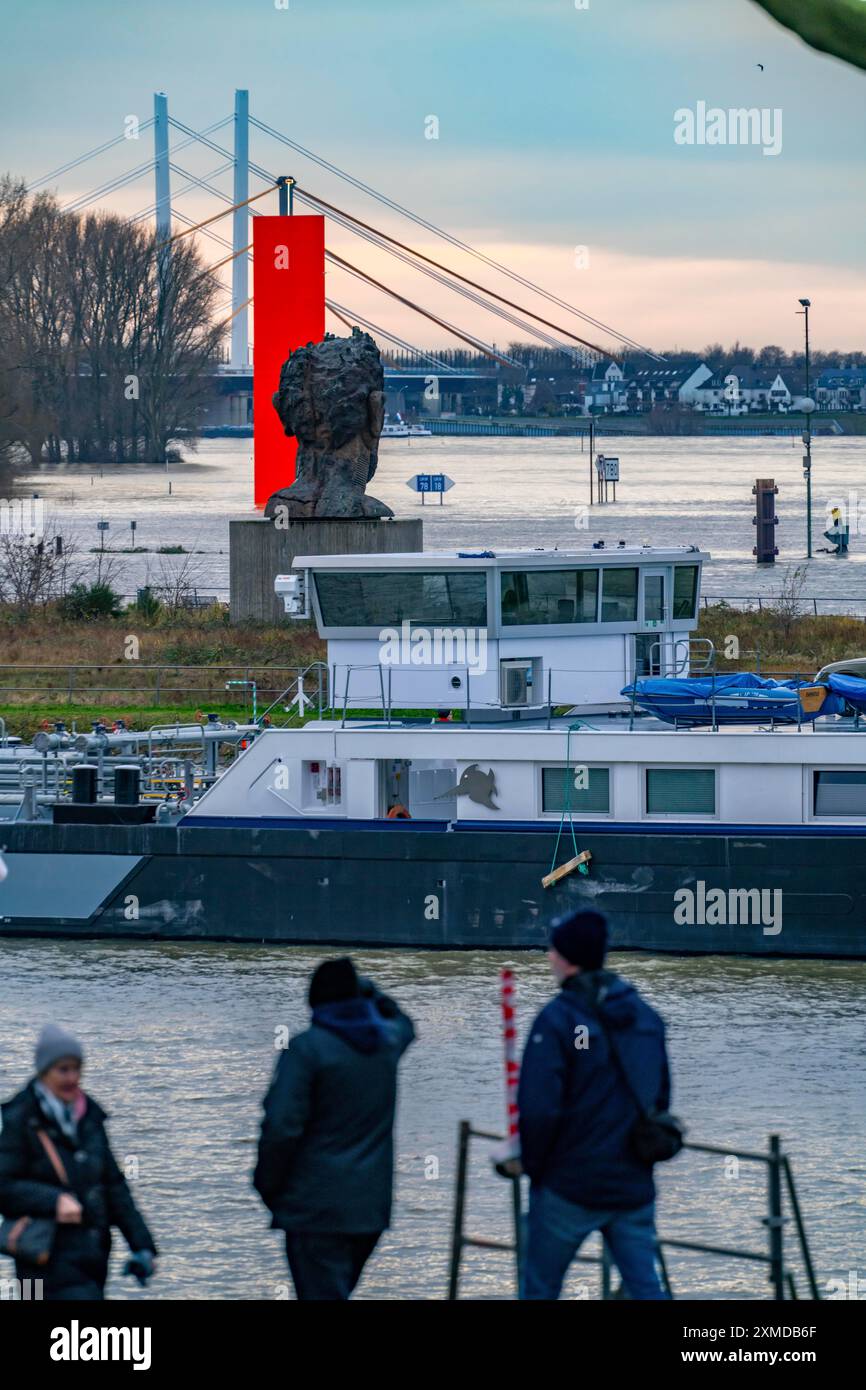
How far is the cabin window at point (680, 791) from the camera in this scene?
87.2 ft

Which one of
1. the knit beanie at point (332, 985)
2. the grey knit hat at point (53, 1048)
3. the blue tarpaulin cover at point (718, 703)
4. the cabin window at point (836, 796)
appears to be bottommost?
the cabin window at point (836, 796)

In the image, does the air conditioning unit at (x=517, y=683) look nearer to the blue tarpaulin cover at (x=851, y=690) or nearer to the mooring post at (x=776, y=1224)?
the blue tarpaulin cover at (x=851, y=690)

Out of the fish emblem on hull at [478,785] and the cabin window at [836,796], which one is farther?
the fish emblem on hull at [478,785]

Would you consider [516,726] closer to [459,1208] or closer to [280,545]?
[459,1208]

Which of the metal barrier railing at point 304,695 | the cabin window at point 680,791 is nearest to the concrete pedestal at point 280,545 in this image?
the metal barrier railing at point 304,695

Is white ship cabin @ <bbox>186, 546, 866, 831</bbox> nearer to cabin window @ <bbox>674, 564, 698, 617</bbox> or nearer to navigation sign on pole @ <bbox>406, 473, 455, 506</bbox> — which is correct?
cabin window @ <bbox>674, 564, 698, 617</bbox>

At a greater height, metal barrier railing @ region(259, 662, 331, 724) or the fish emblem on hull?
metal barrier railing @ region(259, 662, 331, 724)

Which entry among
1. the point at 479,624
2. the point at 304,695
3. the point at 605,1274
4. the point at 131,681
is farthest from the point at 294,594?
the point at 605,1274

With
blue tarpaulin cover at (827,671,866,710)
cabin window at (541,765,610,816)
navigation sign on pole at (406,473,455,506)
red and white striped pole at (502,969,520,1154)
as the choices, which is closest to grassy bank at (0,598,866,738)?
blue tarpaulin cover at (827,671,866,710)

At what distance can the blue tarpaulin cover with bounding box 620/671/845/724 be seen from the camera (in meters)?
26.6

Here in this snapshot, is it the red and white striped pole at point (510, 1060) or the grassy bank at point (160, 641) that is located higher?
the red and white striped pole at point (510, 1060)

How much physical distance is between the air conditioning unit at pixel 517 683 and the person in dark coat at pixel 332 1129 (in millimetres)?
19149

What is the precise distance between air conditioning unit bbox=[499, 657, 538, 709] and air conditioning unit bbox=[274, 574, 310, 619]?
2761 mm
